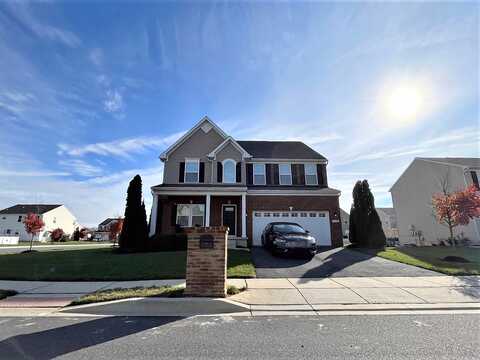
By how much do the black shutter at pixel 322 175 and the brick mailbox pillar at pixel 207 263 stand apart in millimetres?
14370

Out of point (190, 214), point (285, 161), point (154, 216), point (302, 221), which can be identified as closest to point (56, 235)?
point (154, 216)

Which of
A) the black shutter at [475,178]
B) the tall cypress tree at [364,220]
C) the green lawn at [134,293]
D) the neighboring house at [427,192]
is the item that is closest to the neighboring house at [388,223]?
the neighboring house at [427,192]

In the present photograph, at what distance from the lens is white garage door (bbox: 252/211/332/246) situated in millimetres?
16125

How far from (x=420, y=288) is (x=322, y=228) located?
10.0 metres

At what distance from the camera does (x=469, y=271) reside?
8.04 metres

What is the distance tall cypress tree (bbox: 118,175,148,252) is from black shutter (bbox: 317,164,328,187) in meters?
12.5

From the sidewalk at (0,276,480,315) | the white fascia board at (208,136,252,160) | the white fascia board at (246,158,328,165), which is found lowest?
the sidewalk at (0,276,480,315)

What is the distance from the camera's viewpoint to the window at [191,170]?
1791 cm

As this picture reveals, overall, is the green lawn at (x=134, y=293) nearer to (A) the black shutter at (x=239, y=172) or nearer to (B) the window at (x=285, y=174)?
(A) the black shutter at (x=239, y=172)

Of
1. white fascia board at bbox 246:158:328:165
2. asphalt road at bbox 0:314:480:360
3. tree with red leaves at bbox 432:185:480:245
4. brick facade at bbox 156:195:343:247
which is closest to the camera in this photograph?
asphalt road at bbox 0:314:480:360

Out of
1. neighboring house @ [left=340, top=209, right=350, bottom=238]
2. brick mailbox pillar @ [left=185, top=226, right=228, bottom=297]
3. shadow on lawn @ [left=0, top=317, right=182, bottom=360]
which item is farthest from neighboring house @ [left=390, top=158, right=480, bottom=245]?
shadow on lawn @ [left=0, top=317, right=182, bottom=360]

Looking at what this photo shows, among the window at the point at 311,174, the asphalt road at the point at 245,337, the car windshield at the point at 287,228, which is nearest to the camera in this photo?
the asphalt road at the point at 245,337

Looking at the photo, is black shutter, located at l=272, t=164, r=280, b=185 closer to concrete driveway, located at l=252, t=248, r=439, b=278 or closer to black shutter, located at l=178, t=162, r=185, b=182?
black shutter, located at l=178, t=162, r=185, b=182

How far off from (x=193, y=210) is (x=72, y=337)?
13.5 m
